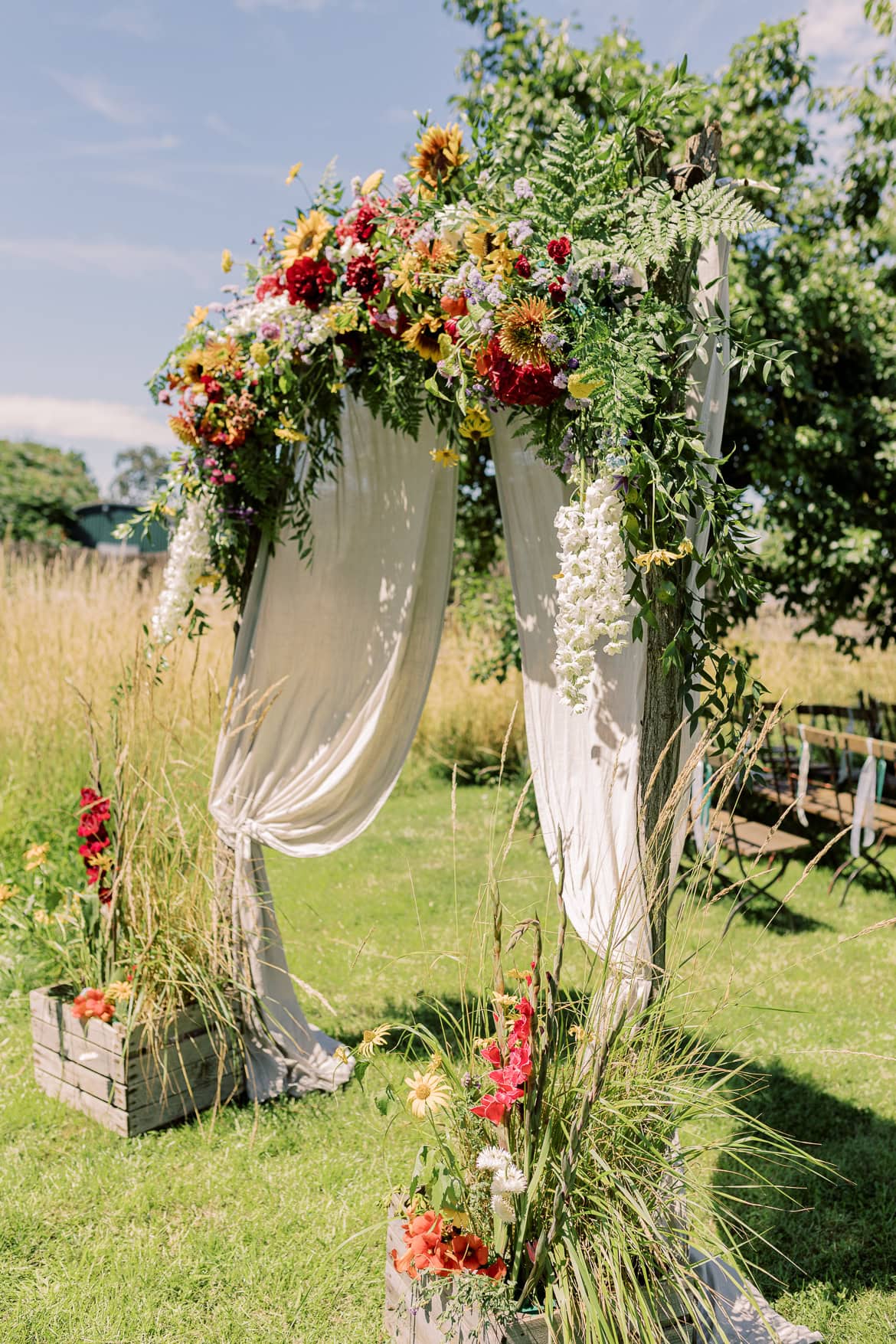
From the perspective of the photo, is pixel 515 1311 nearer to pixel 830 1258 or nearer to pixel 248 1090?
pixel 830 1258

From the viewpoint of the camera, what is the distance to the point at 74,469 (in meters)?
22.1

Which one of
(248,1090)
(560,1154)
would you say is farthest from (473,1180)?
(248,1090)

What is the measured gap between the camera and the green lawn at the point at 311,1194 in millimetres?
1975

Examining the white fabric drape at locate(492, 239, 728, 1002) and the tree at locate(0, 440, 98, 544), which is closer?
the white fabric drape at locate(492, 239, 728, 1002)

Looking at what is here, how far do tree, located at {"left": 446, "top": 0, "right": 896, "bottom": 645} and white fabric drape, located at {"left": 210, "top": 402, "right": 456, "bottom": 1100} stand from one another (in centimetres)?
244

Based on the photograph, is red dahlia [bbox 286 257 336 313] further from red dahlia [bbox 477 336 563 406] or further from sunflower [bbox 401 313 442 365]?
red dahlia [bbox 477 336 563 406]

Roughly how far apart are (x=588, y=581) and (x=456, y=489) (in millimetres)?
931

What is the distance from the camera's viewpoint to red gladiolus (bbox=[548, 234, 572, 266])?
1.86m

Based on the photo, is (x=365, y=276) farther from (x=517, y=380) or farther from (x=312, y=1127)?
(x=312, y=1127)

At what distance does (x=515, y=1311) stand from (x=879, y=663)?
7.69m

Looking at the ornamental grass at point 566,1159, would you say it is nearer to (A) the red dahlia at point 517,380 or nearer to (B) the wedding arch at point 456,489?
(B) the wedding arch at point 456,489

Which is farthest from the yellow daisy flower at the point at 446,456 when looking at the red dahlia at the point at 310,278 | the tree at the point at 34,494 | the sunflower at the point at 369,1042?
the tree at the point at 34,494

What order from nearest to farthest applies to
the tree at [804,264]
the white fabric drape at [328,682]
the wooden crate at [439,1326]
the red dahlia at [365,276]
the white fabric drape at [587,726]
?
the wooden crate at [439,1326]
the white fabric drape at [587,726]
the red dahlia at [365,276]
the white fabric drape at [328,682]
the tree at [804,264]

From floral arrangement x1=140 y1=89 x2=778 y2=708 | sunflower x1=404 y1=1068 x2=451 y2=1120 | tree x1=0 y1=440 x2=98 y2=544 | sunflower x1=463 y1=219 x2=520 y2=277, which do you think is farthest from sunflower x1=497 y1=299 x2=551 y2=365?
tree x1=0 y1=440 x2=98 y2=544
